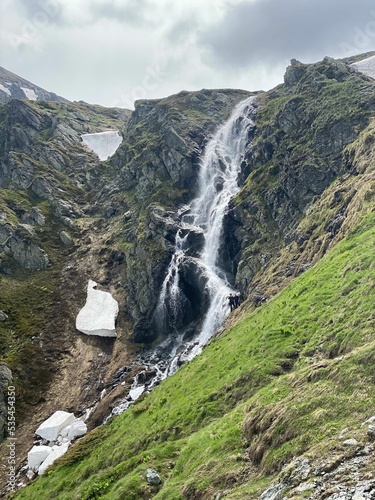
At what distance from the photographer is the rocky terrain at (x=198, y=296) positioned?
15578mm

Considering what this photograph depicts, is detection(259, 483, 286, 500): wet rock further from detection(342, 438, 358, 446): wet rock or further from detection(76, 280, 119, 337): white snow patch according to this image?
detection(76, 280, 119, 337): white snow patch

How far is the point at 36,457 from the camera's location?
41.3 metres

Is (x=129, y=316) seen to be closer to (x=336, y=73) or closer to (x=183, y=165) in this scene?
(x=183, y=165)

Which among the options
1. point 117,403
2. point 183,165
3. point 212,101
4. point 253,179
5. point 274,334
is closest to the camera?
point 274,334

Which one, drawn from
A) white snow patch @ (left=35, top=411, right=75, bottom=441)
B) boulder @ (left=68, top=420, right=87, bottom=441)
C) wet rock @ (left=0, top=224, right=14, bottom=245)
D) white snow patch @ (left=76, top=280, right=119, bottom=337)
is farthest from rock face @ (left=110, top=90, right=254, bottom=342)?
wet rock @ (left=0, top=224, right=14, bottom=245)

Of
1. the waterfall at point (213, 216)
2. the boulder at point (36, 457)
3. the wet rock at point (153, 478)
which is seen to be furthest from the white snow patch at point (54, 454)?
the wet rock at point (153, 478)

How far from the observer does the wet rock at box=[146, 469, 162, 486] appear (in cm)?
1912

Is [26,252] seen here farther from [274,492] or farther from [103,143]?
[103,143]

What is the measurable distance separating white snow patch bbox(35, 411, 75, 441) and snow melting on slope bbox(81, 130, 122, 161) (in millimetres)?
126967

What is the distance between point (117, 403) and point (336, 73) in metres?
80.3

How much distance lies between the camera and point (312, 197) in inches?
2473

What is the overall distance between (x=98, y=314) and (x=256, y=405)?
186 feet

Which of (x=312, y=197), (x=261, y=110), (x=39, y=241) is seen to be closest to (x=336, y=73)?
(x=261, y=110)

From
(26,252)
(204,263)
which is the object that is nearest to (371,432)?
(204,263)
